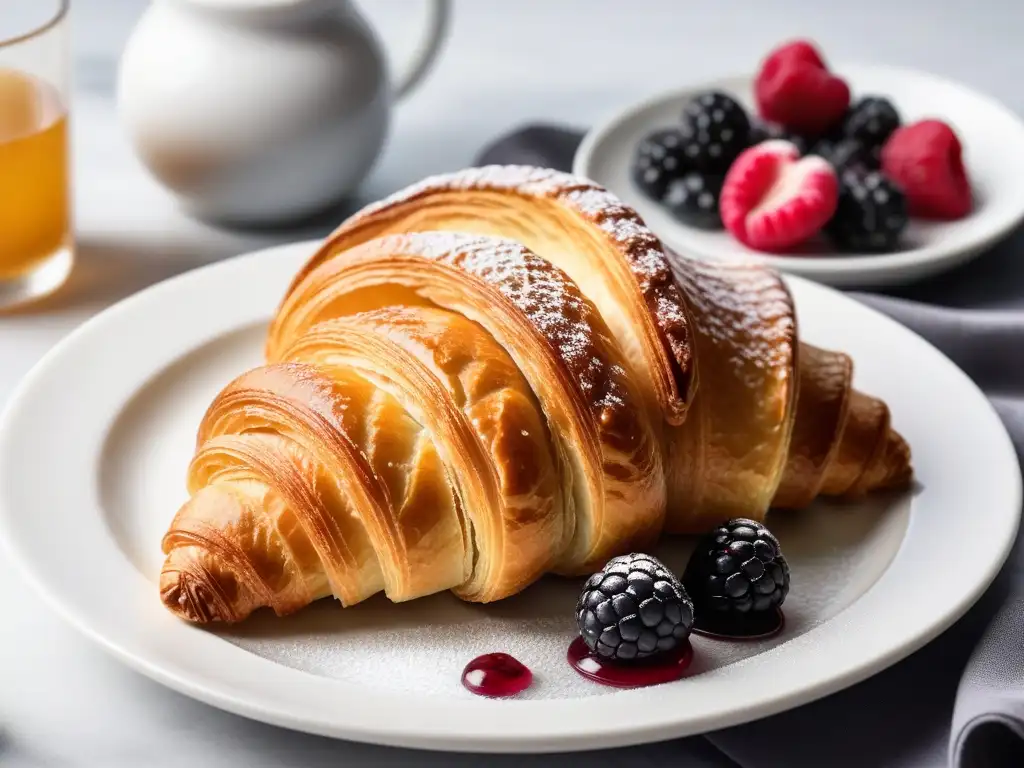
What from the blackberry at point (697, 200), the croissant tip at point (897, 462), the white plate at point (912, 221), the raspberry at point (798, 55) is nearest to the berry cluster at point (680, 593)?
the croissant tip at point (897, 462)

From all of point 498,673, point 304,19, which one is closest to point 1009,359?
point 498,673

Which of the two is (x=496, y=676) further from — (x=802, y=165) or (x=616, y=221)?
(x=802, y=165)

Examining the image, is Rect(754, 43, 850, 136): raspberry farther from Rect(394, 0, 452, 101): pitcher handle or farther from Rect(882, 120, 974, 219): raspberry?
Rect(394, 0, 452, 101): pitcher handle

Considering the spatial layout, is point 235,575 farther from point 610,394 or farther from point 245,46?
point 245,46

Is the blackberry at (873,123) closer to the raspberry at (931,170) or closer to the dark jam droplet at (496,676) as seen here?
the raspberry at (931,170)

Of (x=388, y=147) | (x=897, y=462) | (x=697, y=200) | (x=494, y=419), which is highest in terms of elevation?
(x=494, y=419)

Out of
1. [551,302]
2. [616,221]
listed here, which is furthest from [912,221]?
[551,302]
